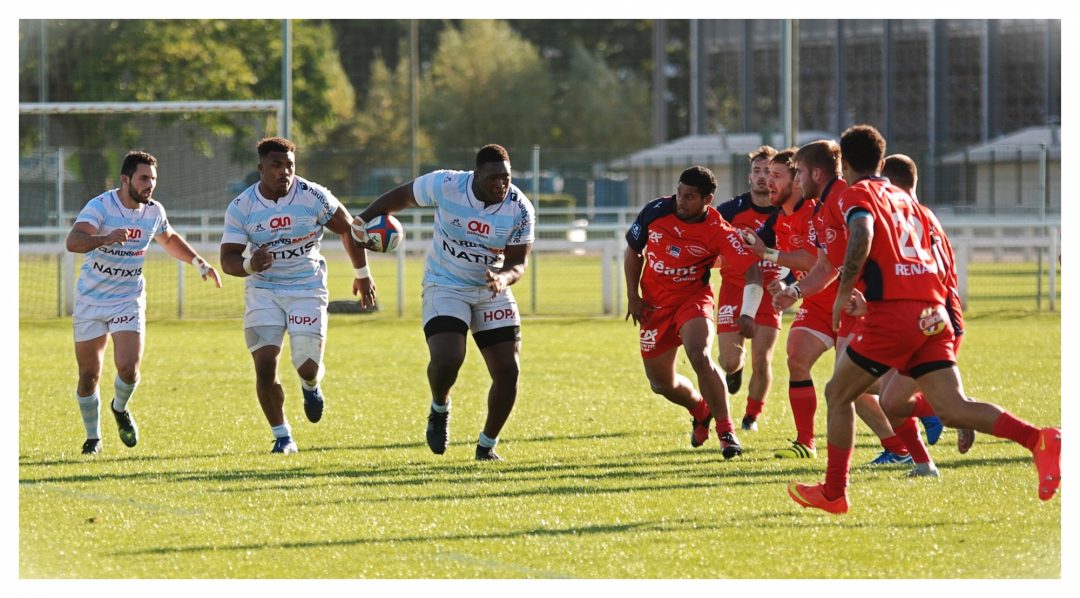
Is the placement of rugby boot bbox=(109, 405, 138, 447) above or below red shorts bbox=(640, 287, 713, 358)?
below

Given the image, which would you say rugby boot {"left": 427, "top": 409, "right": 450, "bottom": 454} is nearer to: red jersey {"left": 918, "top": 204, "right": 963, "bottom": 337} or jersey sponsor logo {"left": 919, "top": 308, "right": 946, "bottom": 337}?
red jersey {"left": 918, "top": 204, "right": 963, "bottom": 337}

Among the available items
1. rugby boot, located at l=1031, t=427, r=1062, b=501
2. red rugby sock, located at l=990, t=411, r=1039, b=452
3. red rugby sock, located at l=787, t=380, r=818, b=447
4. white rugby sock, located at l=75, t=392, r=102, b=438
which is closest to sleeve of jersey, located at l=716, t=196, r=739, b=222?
red rugby sock, located at l=787, t=380, r=818, b=447

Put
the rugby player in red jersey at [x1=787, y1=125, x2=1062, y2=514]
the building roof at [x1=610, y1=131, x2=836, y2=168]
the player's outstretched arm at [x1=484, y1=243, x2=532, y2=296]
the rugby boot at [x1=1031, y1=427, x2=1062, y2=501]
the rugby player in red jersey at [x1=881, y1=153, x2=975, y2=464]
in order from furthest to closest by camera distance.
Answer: the building roof at [x1=610, y1=131, x2=836, y2=168], the player's outstretched arm at [x1=484, y1=243, x2=532, y2=296], the rugby player in red jersey at [x1=881, y1=153, x2=975, y2=464], the rugby player in red jersey at [x1=787, y1=125, x2=1062, y2=514], the rugby boot at [x1=1031, y1=427, x2=1062, y2=501]

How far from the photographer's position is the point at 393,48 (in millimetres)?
73375

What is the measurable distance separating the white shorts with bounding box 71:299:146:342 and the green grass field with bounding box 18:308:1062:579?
0.80 m

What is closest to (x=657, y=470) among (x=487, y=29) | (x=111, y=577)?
(x=111, y=577)

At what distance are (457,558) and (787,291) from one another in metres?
2.40

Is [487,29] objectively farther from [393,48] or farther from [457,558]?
[457,558]

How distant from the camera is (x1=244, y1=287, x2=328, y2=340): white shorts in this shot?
959 cm

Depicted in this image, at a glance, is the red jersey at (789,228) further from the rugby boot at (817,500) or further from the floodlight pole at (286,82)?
the floodlight pole at (286,82)

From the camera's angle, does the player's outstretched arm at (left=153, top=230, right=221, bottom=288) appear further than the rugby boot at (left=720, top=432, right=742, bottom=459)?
Yes

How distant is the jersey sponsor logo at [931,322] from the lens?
6.96 meters

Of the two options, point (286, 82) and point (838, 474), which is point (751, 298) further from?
point (286, 82)

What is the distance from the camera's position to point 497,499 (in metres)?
7.96
